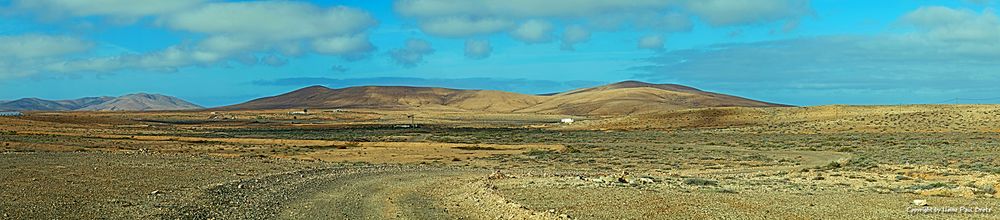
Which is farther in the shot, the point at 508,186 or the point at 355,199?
the point at 508,186

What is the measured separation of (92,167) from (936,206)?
70.6 ft

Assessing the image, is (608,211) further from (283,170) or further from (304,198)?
(283,170)

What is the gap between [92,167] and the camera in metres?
25.1

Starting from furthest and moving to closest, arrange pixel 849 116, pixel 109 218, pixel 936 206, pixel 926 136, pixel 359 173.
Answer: pixel 849 116 < pixel 926 136 < pixel 359 173 < pixel 936 206 < pixel 109 218

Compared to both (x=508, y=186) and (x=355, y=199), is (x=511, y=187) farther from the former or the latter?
(x=355, y=199)

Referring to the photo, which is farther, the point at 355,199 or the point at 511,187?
the point at 511,187

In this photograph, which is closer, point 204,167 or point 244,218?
point 244,218

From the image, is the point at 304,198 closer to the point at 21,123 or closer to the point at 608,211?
the point at 608,211

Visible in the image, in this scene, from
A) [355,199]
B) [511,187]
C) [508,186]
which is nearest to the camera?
[355,199]

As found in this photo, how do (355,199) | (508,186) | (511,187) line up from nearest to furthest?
(355,199) < (511,187) < (508,186)

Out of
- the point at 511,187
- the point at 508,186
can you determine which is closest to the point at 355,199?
the point at 511,187

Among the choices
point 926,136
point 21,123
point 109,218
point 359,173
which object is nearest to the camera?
point 109,218

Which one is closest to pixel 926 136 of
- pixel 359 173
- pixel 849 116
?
pixel 849 116

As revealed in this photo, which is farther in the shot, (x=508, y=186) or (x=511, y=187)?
(x=508, y=186)
